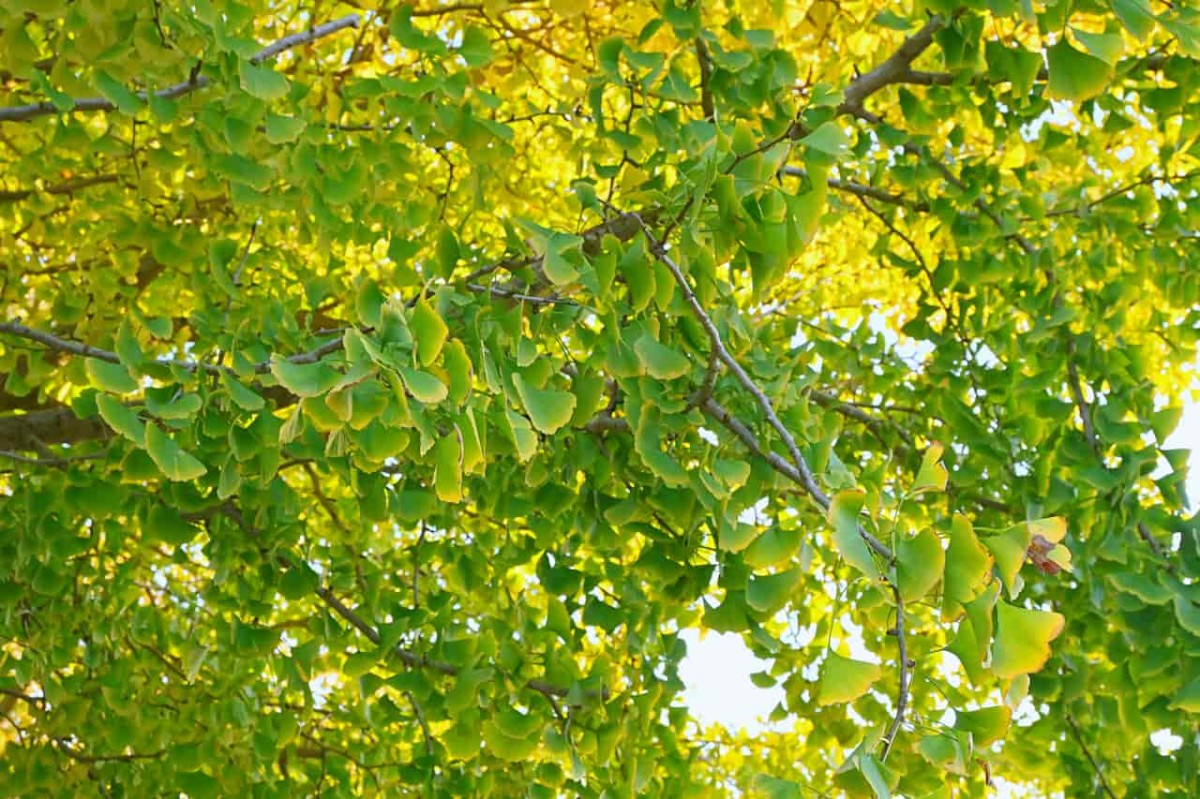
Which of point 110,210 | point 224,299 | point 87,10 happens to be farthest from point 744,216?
point 110,210

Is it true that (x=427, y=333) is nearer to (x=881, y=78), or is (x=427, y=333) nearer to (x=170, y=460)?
(x=170, y=460)

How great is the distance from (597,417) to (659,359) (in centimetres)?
67

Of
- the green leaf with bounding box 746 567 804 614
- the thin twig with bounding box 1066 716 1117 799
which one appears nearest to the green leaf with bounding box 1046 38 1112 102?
the green leaf with bounding box 746 567 804 614

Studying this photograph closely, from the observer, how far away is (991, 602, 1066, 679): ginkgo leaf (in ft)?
3.47

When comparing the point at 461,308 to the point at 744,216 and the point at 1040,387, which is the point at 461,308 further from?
the point at 1040,387

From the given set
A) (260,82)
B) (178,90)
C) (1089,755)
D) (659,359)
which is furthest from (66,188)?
(1089,755)

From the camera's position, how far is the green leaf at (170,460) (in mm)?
1363

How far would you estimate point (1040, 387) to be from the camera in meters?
2.43

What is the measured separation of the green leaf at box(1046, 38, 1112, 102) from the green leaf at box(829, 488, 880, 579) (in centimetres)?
68

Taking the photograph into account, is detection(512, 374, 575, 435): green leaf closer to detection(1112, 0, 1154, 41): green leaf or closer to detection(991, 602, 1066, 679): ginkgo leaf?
detection(991, 602, 1066, 679): ginkgo leaf

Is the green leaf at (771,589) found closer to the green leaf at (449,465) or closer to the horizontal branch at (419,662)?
the horizontal branch at (419,662)

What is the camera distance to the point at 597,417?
7.15 feet

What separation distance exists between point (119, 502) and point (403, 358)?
42.6 inches

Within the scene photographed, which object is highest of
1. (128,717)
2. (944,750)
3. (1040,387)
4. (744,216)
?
(1040,387)
